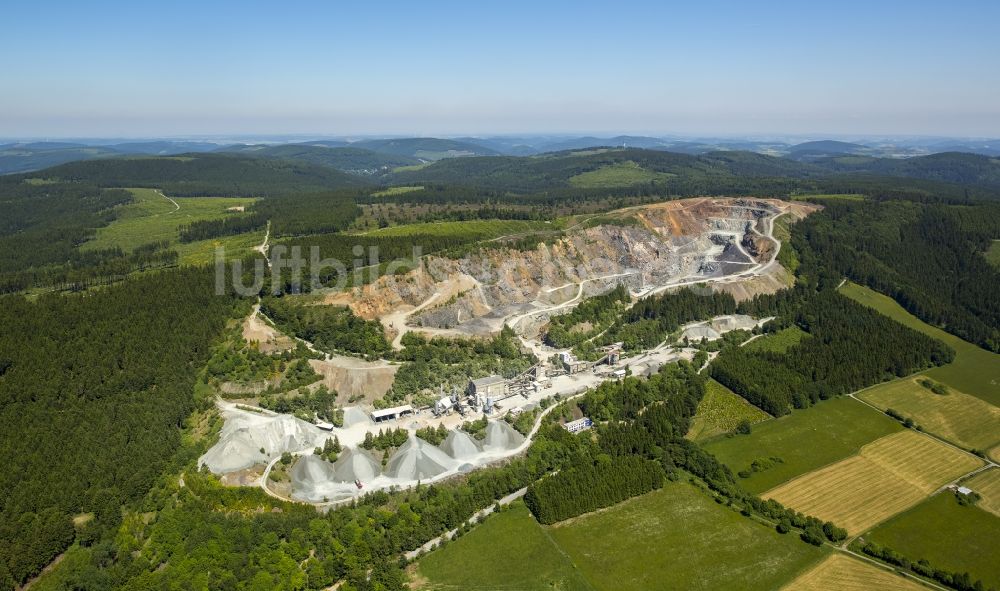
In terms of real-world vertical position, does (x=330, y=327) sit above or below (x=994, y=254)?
below

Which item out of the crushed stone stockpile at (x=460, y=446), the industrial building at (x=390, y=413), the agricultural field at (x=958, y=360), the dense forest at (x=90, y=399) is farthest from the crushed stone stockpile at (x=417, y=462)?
the agricultural field at (x=958, y=360)

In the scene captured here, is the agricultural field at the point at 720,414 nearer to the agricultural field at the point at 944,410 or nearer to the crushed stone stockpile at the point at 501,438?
the agricultural field at the point at 944,410

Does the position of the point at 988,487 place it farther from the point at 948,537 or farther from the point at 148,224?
the point at 148,224

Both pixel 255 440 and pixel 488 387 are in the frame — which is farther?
pixel 488 387

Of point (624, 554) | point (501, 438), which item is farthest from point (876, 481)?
point (501, 438)

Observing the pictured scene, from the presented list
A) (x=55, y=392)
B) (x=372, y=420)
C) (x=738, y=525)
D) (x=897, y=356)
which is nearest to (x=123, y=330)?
(x=55, y=392)
